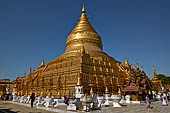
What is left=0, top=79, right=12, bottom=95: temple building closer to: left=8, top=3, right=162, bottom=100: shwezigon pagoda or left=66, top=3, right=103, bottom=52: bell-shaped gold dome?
left=8, top=3, right=162, bottom=100: shwezigon pagoda

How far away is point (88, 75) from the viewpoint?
23.7 meters

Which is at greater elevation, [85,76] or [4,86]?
[85,76]

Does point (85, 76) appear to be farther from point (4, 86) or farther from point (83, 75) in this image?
point (4, 86)

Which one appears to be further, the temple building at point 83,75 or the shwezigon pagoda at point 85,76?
the temple building at point 83,75

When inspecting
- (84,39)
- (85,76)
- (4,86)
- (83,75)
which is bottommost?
(4,86)

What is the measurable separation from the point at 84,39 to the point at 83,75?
13473 mm

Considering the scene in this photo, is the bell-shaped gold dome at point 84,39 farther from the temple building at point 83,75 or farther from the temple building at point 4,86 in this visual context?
the temple building at point 4,86

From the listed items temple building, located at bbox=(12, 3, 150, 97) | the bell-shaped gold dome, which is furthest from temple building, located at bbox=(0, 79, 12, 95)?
the bell-shaped gold dome

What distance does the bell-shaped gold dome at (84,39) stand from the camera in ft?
112

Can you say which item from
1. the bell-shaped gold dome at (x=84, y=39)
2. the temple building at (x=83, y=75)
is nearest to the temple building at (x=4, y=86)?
the temple building at (x=83, y=75)

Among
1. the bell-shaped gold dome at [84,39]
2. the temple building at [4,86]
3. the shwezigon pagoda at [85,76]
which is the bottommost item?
the temple building at [4,86]

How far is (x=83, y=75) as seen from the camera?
22.9 metres

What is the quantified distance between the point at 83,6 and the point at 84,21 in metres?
7.31

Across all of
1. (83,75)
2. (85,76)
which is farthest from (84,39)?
(83,75)
